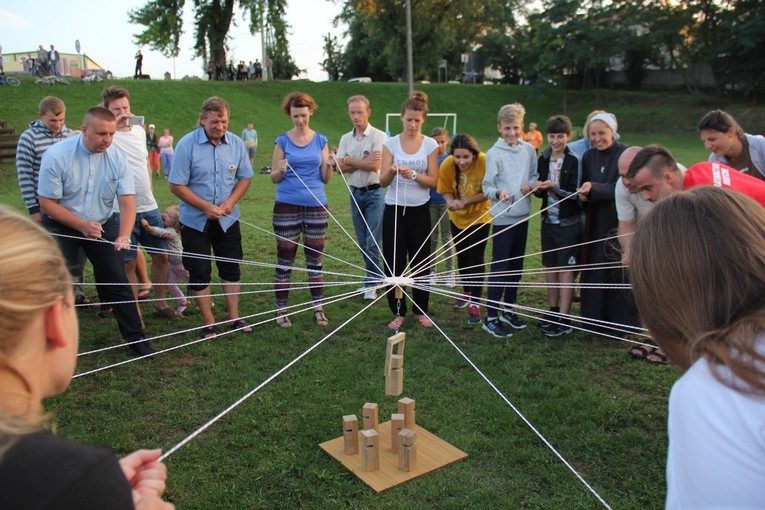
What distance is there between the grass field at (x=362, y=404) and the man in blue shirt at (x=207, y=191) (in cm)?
68

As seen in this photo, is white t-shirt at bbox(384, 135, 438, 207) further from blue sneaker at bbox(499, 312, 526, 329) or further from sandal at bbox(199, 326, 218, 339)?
sandal at bbox(199, 326, 218, 339)

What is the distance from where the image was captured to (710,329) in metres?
1.40

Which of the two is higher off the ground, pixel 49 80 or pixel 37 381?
pixel 49 80

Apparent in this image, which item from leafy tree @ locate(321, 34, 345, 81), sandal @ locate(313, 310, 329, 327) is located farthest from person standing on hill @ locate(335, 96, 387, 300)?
leafy tree @ locate(321, 34, 345, 81)

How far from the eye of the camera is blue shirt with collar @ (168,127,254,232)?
17.6 feet

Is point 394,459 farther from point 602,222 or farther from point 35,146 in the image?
point 35,146

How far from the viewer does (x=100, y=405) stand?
14.2 ft

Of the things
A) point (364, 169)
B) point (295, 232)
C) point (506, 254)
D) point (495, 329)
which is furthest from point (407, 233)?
point (495, 329)

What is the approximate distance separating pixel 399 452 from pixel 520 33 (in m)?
47.9

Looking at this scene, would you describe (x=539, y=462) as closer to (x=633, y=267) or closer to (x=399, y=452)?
(x=399, y=452)

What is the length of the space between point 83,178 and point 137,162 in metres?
1.07

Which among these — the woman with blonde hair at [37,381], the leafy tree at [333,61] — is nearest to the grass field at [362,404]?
the woman with blonde hair at [37,381]

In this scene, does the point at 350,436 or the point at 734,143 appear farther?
the point at 734,143

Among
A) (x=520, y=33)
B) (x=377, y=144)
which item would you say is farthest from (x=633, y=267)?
(x=520, y=33)
